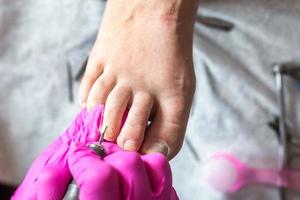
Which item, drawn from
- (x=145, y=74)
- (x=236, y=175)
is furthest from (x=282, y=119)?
(x=145, y=74)

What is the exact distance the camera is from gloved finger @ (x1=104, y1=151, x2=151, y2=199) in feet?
1.29

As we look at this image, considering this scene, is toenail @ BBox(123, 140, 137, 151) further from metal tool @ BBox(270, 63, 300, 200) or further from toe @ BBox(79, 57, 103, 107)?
metal tool @ BBox(270, 63, 300, 200)

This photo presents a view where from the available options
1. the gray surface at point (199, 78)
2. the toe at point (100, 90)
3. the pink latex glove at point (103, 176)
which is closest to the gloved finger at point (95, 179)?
the pink latex glove at point (103, 176)

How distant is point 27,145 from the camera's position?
839 millimetres

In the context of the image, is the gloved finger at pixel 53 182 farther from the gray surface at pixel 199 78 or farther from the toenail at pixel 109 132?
the gray surface at pixel 199 78

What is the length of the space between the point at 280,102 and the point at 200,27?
0.22 m

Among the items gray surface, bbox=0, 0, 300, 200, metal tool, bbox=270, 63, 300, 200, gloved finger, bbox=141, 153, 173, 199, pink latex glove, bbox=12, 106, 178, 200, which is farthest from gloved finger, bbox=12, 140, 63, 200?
metal tool, bbox=270, 63, 300, 200

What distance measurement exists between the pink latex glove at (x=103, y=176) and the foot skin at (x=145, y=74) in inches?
1.8

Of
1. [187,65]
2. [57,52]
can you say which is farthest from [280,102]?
[57,52]

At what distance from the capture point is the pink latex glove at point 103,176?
0.38 meters

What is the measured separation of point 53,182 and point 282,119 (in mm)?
513

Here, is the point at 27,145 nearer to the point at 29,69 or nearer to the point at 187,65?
the point at 29,69

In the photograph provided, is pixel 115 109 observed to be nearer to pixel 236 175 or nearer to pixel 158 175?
pixel 158 175

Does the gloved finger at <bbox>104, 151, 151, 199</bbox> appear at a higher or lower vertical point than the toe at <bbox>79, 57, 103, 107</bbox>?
lower
